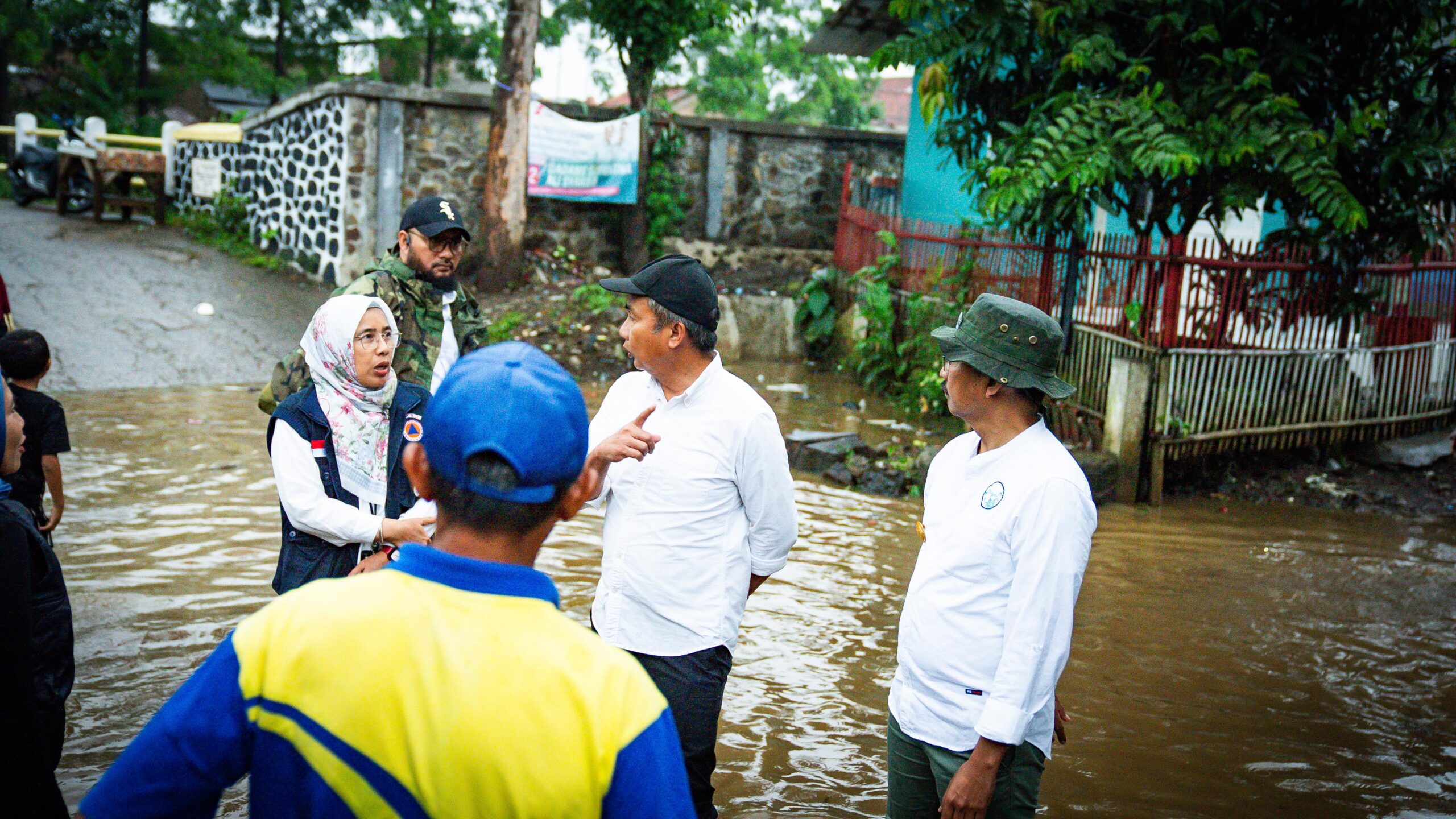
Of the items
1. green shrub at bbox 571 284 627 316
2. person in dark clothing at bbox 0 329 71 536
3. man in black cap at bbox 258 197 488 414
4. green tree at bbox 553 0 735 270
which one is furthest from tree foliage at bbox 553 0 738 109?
person in dark clothing at bbox 0 329 71 536

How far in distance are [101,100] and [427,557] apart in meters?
30.6

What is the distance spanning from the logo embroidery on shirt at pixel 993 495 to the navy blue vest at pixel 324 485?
1694mm

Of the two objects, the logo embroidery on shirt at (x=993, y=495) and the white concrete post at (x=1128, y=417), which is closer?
the logo embroidery on shirt at (x=993, y=495)

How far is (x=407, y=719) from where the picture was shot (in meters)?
1.43

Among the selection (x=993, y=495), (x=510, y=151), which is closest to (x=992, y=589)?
(x=993, y=495)

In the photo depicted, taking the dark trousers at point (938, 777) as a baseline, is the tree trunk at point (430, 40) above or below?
above

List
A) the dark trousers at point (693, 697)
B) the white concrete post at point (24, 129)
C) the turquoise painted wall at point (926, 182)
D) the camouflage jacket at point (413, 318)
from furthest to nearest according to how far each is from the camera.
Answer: the white concrete post at point (24, 129) < the turquoise painted wall at point (926, 182) < the camouflage jacket at point (413, 318) < the dark trousers at point (693, 697)

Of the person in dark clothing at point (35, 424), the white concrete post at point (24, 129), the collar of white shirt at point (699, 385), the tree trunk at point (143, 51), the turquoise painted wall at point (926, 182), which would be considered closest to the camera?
the collar of white shirt at point (699, 385)

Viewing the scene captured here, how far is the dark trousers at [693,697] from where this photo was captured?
3.15 m

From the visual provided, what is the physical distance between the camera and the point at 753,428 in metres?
3.26

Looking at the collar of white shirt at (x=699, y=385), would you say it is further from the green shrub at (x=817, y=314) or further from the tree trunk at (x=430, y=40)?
the tree trunk at (x=430, y=40)

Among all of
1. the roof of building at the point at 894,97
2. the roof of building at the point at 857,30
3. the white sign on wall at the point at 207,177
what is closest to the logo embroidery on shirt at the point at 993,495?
the roof of building at the point at 857,30

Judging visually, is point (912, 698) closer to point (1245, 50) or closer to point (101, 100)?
point (1245, 50)

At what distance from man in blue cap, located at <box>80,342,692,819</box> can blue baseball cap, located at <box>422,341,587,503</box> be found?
5.4 inches
